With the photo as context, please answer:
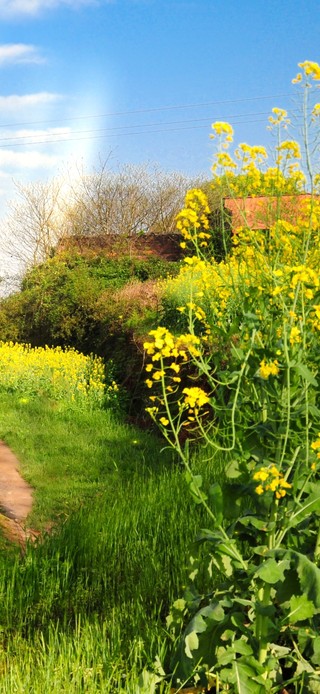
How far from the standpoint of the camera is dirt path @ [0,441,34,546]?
670cm

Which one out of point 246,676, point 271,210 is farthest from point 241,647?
point 271,210

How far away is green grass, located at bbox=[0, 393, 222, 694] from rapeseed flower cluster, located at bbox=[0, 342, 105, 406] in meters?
4.51

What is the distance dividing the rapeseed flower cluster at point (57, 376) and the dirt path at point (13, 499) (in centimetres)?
325

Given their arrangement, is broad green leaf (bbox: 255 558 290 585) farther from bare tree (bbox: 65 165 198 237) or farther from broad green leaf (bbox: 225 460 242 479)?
bare tree (bbox: 65 165 198 237)

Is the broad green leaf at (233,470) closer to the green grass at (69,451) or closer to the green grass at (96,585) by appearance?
the green grass at (96,585)

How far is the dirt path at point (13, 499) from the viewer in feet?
22.0

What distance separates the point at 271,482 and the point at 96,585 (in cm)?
221

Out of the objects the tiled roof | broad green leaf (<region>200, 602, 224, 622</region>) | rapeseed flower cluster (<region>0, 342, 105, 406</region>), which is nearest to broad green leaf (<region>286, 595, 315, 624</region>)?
broad green leaf (<region>200, 602, 224, 622</region>)

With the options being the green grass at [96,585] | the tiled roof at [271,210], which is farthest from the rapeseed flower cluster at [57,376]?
the tiled roof at [271,210]

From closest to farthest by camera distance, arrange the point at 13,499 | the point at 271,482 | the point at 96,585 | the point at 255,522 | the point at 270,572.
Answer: the point at 270,572, the point at 271,482, the point at 255,522, the point at 96,585, the point at 13,499

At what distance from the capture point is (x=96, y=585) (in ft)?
15.4

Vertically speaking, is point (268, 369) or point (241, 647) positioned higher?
point (268, 369)

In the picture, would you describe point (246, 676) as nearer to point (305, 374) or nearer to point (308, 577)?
point (308, 577)

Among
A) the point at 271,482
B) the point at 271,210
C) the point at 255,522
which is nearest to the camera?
the point at 271,482
